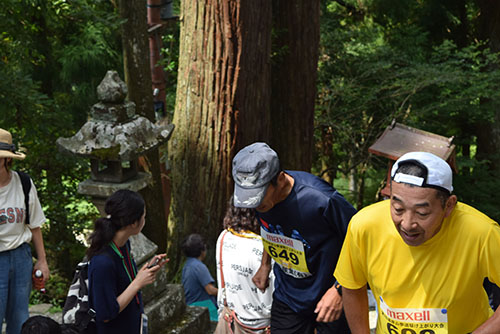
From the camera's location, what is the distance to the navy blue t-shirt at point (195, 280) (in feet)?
15.6

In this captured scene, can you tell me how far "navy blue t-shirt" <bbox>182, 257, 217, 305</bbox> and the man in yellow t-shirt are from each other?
8.45ft

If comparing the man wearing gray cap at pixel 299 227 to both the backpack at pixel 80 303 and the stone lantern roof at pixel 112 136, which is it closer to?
the backpack at pixel 80 303

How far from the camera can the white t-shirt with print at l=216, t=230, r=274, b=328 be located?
3.31 m

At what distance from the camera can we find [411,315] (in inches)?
87.4

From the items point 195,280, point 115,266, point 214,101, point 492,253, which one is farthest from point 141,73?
point 492,253

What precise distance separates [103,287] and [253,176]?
0.98 m

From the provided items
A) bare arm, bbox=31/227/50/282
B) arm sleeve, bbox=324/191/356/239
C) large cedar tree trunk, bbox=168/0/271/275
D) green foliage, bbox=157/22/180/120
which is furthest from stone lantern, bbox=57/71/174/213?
green foliage, bbox=157/22/180/120

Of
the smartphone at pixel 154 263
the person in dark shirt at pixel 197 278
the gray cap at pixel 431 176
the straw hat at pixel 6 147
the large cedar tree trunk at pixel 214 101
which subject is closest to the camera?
the gray cap at pixel 431 176

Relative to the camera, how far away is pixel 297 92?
727 centimetres

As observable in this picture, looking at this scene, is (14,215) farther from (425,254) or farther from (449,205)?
Answer: (449,205)

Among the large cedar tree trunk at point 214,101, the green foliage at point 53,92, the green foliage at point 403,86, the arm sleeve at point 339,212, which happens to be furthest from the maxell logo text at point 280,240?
the green foliage at point 403,86

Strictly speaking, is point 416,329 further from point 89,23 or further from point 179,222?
point 89,23

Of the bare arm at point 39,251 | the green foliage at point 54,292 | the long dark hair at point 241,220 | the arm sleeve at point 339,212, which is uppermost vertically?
the arm sleeve at point 339,212

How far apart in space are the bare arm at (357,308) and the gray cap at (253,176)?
60 cm
